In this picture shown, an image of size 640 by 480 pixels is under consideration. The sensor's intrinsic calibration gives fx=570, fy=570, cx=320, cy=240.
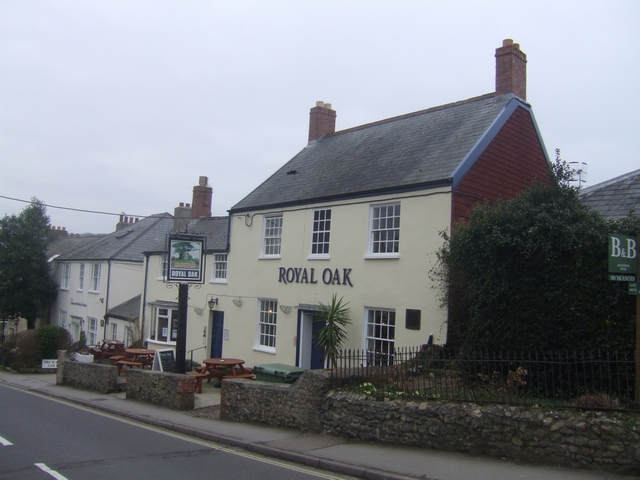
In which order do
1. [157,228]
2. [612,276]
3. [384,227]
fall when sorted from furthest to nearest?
[157,228] → [384,227] → [612,276]

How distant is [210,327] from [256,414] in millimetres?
10592

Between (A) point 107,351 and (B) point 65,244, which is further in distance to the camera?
(B) point 65,244

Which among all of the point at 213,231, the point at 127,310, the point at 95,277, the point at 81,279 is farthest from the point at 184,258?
the point at 81,279

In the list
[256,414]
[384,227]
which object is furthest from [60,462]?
[384,227]

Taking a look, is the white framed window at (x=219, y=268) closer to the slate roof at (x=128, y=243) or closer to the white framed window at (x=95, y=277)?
the slate roof at (x=128, y=243)

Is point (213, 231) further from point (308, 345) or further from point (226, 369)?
point (308, 345)

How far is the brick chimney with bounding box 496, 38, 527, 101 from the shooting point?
54.1 ft

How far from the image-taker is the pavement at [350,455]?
24.9 feet

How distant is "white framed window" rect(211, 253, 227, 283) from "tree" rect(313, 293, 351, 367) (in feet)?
21.7

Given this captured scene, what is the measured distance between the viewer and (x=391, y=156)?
17.3 metres

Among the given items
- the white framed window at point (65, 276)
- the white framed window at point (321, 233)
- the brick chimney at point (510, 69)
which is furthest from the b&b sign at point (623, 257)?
the white framed window at point (65, 276)

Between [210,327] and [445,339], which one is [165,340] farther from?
[445,339]

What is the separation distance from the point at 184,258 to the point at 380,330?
18.9ft

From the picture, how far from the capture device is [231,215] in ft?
68.9
